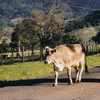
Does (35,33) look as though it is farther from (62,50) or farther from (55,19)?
(62,50)

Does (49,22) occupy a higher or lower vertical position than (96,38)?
higher

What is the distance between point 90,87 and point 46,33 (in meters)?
37.0

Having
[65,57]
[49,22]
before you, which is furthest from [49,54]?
[49,22]

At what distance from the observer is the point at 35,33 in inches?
1779

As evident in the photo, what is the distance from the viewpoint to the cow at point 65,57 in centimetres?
932

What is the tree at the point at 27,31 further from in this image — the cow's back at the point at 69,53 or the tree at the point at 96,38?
the cow's back at the point at 69,53

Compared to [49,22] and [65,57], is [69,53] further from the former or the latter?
[49,22]

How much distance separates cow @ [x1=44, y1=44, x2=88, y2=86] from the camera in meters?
9.32

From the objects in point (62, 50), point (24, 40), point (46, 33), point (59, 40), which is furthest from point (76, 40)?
point (62, 50)

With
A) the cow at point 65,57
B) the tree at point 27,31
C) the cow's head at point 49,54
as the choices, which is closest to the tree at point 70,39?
the tree at point 27,31

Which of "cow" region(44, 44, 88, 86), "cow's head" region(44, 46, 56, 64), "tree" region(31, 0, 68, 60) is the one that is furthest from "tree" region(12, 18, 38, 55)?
"cow's head" region(44, 46, 56, 64)

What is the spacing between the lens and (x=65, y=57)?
388 inches

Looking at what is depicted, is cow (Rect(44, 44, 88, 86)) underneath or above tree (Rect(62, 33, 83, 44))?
underneath

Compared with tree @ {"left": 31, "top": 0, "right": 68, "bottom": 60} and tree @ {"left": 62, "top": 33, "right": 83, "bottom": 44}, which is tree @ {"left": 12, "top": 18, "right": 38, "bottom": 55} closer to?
tree @ {"left": 31, "top": 0, "right": 68, "bottom": 60}
